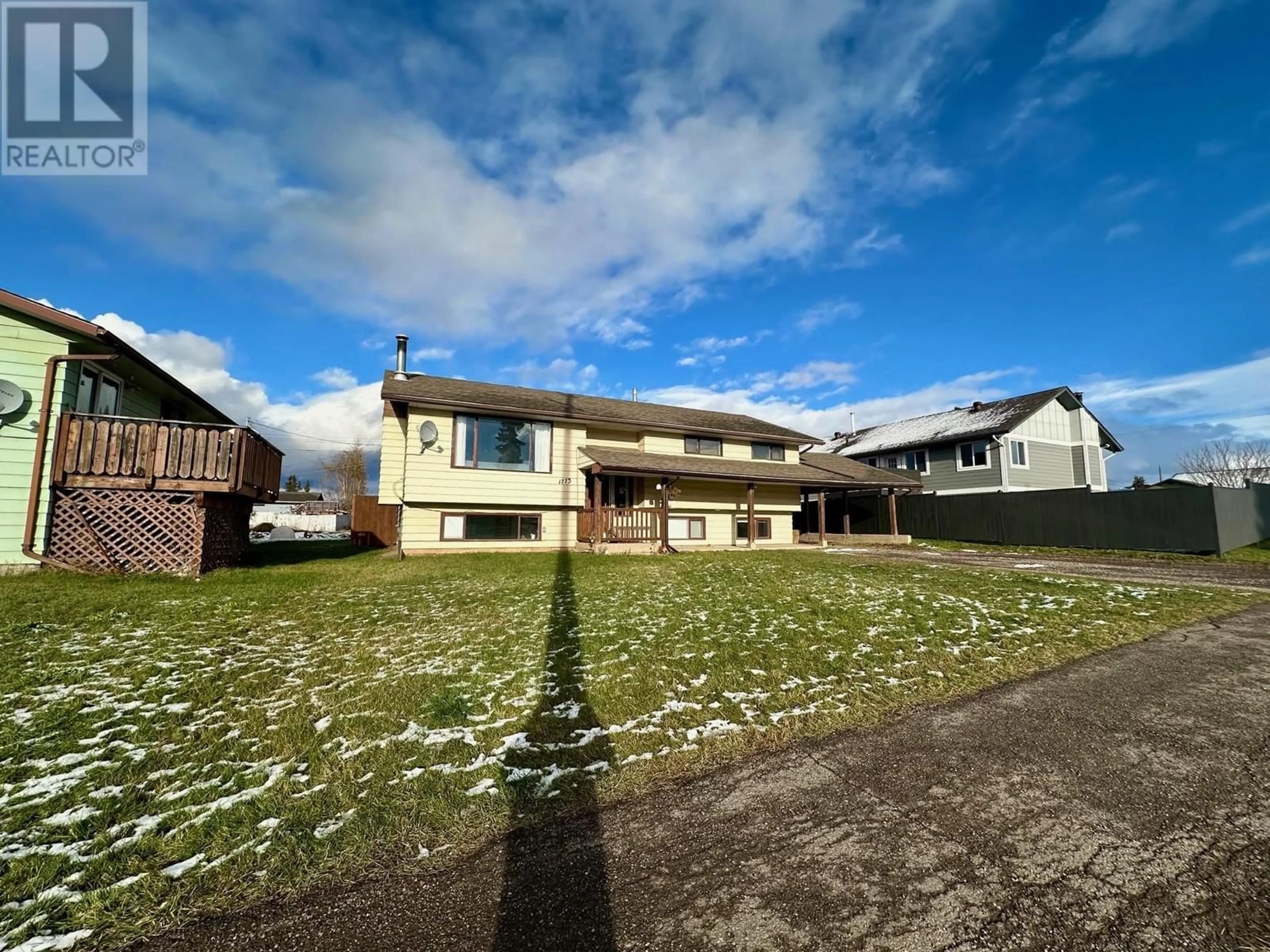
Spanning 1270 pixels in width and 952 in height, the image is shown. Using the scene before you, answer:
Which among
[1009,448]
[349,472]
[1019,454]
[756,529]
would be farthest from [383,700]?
[349,472]

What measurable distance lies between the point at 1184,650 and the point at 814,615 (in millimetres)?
3999

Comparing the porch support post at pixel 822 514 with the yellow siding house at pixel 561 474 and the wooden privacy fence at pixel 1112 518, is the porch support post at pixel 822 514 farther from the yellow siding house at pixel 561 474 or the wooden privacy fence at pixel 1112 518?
the wooden privacy fence at pixel 1112 518

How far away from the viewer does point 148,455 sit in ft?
32.6

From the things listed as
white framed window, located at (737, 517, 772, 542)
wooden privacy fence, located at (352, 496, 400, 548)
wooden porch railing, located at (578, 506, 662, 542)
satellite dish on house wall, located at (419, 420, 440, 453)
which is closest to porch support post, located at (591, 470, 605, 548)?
wooden porch railing, located at (578, 506, 662, 542)

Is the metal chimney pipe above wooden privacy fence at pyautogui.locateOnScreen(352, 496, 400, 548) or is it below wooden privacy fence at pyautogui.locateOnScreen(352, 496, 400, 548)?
above

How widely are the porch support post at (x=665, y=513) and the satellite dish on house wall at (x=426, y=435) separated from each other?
23.9 feet

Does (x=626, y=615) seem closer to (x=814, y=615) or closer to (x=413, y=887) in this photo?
(x=814, y=615)

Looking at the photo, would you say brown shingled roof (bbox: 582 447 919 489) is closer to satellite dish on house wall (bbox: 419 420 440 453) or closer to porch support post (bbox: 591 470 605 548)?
porch support post (bbox: 591 470 605 548)

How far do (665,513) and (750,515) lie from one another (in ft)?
12.5

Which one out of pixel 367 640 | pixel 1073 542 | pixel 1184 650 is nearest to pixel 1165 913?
pixel 1184 650

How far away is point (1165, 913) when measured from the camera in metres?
2.11

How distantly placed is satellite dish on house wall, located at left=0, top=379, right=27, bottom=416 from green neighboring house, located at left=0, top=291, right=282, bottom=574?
20 mm

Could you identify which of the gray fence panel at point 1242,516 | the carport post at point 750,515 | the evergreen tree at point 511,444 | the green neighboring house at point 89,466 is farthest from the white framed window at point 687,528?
the gray fence panel at point 1242,516

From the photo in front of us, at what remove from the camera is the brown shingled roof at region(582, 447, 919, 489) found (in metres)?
16.4
